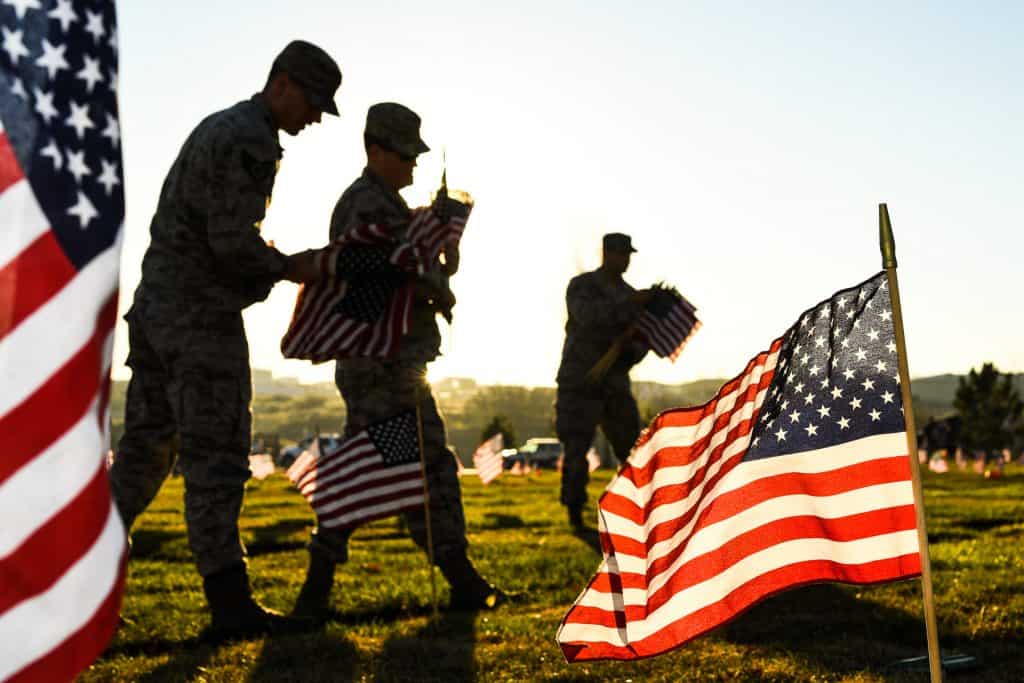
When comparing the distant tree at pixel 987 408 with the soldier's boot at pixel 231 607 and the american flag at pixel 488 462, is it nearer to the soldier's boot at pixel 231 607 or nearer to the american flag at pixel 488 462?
the american flag at pixel 488 462

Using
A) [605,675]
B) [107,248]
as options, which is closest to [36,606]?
[107,248]

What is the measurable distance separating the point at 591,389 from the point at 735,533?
26.5 ft

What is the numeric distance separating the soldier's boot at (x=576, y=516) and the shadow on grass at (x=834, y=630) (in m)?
5.03

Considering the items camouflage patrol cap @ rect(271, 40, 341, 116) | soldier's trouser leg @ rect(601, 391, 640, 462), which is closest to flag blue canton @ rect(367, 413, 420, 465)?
camouflage patrol cap @ rect(271, 40, 341, 116)

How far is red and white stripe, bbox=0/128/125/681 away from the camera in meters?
1.99

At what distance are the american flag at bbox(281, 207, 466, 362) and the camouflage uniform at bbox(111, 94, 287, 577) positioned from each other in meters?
0.37

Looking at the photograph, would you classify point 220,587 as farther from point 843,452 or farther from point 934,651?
point 934,651

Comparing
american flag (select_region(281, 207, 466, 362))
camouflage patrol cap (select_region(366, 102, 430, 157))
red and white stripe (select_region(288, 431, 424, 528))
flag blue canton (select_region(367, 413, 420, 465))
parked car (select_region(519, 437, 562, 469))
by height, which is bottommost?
parked car (select_region(519, 437, 562, 469))

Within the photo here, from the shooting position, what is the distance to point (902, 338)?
3.32 metres

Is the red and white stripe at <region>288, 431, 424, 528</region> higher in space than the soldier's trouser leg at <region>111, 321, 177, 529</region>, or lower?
lower

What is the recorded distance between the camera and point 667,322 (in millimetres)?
11906

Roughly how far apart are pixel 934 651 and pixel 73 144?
7.59ft

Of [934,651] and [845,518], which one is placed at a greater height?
[845,518]

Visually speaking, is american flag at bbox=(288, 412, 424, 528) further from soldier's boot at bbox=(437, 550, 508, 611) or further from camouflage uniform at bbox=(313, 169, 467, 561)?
soldier's boot at bbox=(437, 550, 508, 611)
